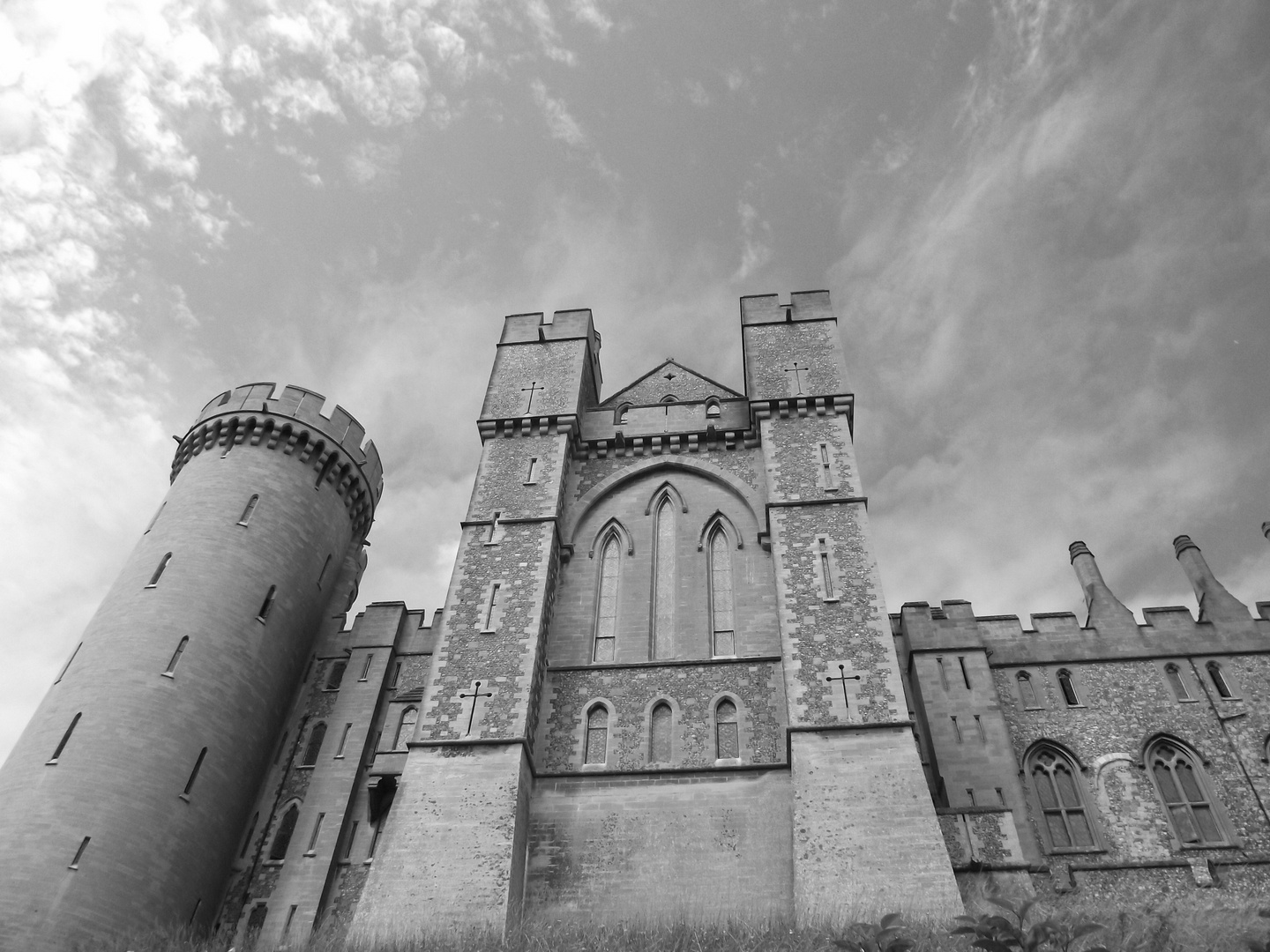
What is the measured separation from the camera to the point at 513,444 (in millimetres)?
21828

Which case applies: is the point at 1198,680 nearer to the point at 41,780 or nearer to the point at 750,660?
the point at 750,660

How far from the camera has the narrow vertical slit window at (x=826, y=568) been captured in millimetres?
17777

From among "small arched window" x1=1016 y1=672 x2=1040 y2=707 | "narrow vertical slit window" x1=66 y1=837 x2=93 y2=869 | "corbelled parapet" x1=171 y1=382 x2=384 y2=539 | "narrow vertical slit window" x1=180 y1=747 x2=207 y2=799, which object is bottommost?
"narrow vertical slit window" x1=66 y1=837 x2=93 y2=869

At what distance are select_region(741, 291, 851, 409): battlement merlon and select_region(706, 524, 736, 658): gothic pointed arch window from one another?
358cm

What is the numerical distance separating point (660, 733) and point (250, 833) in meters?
8.86

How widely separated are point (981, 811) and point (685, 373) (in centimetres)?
1333

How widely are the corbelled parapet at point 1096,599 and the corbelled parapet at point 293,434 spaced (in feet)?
59.1

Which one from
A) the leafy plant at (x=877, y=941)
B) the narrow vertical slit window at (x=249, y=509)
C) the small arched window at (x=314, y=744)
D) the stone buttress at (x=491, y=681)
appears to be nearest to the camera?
the leafy plant at (x=877, y=941)

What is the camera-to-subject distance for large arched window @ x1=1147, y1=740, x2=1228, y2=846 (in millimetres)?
17688

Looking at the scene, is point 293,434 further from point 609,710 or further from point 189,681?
point 609,710

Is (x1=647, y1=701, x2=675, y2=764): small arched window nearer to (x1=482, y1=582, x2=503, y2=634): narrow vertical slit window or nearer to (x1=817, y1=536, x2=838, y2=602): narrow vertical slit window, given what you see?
(x1=482, y1=582, x2=503, y2=634): narrow vertical slit window

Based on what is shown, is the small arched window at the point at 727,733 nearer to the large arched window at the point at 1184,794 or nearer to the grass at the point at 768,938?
the grass at the point at 768,938

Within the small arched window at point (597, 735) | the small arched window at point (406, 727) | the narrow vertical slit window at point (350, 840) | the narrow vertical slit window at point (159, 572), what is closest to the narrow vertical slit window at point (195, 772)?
the narrow vertical slit window at point (350, 840)

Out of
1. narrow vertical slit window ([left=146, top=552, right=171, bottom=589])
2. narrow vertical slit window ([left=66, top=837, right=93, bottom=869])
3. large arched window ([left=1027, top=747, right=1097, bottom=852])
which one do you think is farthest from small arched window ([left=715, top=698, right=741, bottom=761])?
narrow vertical slit window ([left=146, top=552, right=171, bottom=589])
